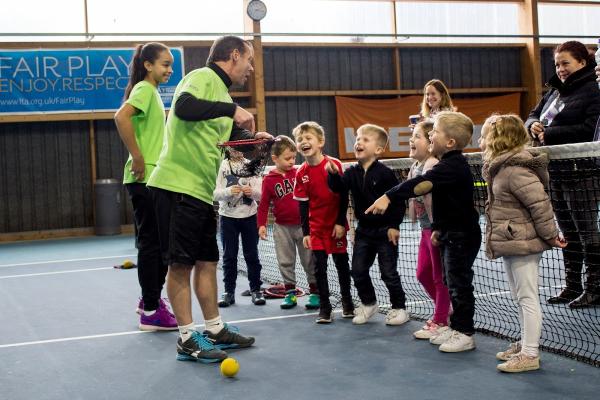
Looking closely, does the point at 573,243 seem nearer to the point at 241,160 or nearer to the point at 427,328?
the point at 427,328

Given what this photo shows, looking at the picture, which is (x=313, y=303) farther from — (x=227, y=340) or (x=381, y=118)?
(x=381, y=118)

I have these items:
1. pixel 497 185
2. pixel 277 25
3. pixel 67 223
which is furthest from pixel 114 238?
pixel 497 185

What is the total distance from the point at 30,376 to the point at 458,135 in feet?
8.18

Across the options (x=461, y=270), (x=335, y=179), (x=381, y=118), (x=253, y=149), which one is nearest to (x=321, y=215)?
(x=335, y=179)

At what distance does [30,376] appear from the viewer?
3689mm

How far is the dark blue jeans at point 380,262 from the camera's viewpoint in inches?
179

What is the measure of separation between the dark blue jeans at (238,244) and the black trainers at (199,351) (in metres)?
1.76

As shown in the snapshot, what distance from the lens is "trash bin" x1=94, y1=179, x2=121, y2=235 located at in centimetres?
1269

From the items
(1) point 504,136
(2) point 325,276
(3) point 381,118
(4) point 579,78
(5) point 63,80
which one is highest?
(5) point 63,80

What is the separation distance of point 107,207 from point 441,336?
9721mm

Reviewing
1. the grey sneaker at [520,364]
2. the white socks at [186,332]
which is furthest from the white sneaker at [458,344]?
the white socks at [186,332]

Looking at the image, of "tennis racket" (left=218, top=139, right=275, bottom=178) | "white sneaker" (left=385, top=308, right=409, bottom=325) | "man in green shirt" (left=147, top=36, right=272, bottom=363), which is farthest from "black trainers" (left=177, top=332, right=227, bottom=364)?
"white sneaker" (left=385, top=308, right=409, bottom=325)

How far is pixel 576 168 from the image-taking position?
455cm

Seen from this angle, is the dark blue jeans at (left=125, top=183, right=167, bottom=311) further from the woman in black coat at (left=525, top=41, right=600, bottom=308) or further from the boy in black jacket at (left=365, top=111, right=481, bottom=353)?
the woman in black coat at (left=525, top=41, right=600, bottom=308)
